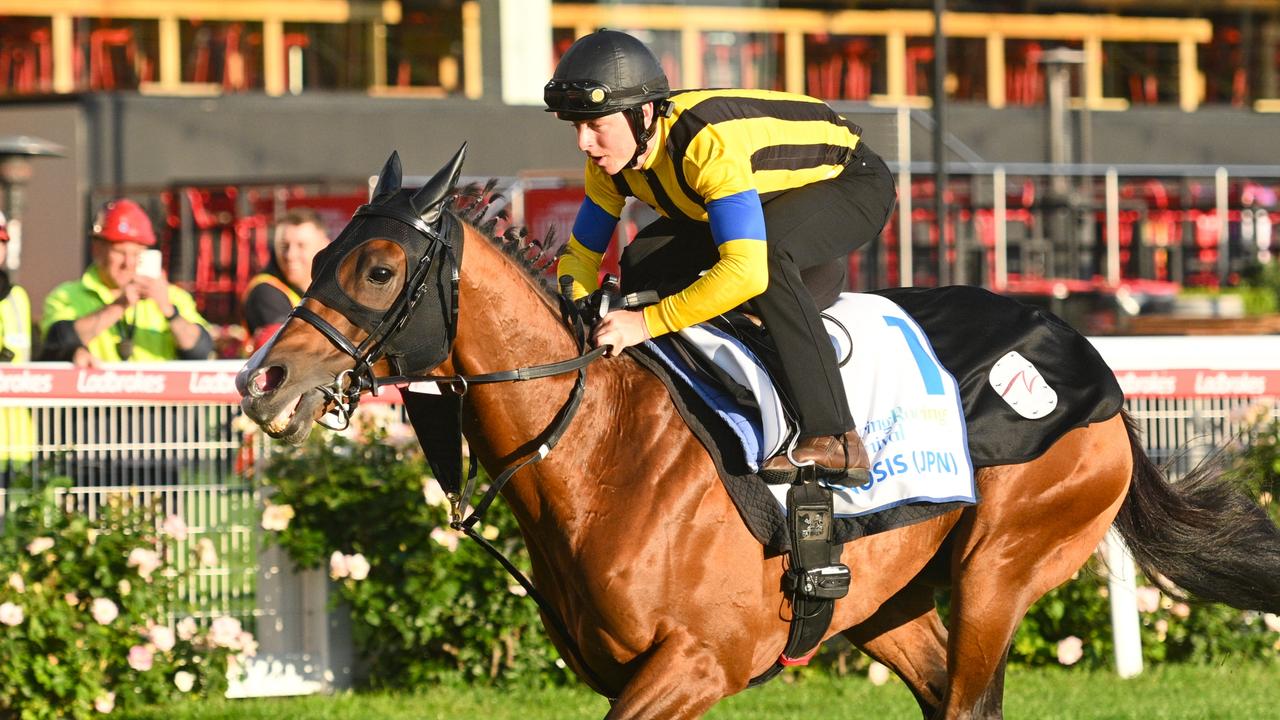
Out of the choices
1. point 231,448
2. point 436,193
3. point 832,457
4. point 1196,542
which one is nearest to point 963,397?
point 832,457

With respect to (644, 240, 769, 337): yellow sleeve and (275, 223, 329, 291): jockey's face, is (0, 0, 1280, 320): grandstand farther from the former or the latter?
(644, 240, 769, 337): yellow sleeve

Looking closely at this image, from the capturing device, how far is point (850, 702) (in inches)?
246

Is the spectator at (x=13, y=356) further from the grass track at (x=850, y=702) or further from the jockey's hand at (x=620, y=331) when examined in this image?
the jockey's hand at (x=620, y=331)

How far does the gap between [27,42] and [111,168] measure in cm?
310

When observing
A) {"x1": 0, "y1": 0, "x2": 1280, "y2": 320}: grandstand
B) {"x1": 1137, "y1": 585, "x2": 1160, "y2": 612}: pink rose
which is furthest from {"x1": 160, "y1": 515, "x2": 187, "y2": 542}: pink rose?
{"x1": 0, "y1": 0, "x2": 1280, "y2": 320}: grandstand

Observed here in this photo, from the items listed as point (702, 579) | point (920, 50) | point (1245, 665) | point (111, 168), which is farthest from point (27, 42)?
point (702, 579)

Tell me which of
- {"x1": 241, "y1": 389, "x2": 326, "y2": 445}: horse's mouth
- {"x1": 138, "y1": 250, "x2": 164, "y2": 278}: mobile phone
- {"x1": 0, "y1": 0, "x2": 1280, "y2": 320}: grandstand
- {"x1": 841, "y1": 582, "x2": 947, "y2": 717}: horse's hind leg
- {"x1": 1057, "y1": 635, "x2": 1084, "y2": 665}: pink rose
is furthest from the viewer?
{"x1": 0, "y1": 0, "x2": 1280, "y2": 320}: grandstand

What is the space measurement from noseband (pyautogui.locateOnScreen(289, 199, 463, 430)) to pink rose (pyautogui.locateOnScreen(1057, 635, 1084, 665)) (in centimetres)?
374

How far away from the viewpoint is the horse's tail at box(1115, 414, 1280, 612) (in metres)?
4.79

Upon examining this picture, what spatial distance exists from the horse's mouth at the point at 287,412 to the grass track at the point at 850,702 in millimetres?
2789

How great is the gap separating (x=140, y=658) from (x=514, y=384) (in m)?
2.81

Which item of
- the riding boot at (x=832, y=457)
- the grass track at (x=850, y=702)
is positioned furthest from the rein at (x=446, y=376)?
the grass track at (x=850, y=702)

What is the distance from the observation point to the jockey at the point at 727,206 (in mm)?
3766

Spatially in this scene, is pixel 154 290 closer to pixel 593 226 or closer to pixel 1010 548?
pixel 593 226
